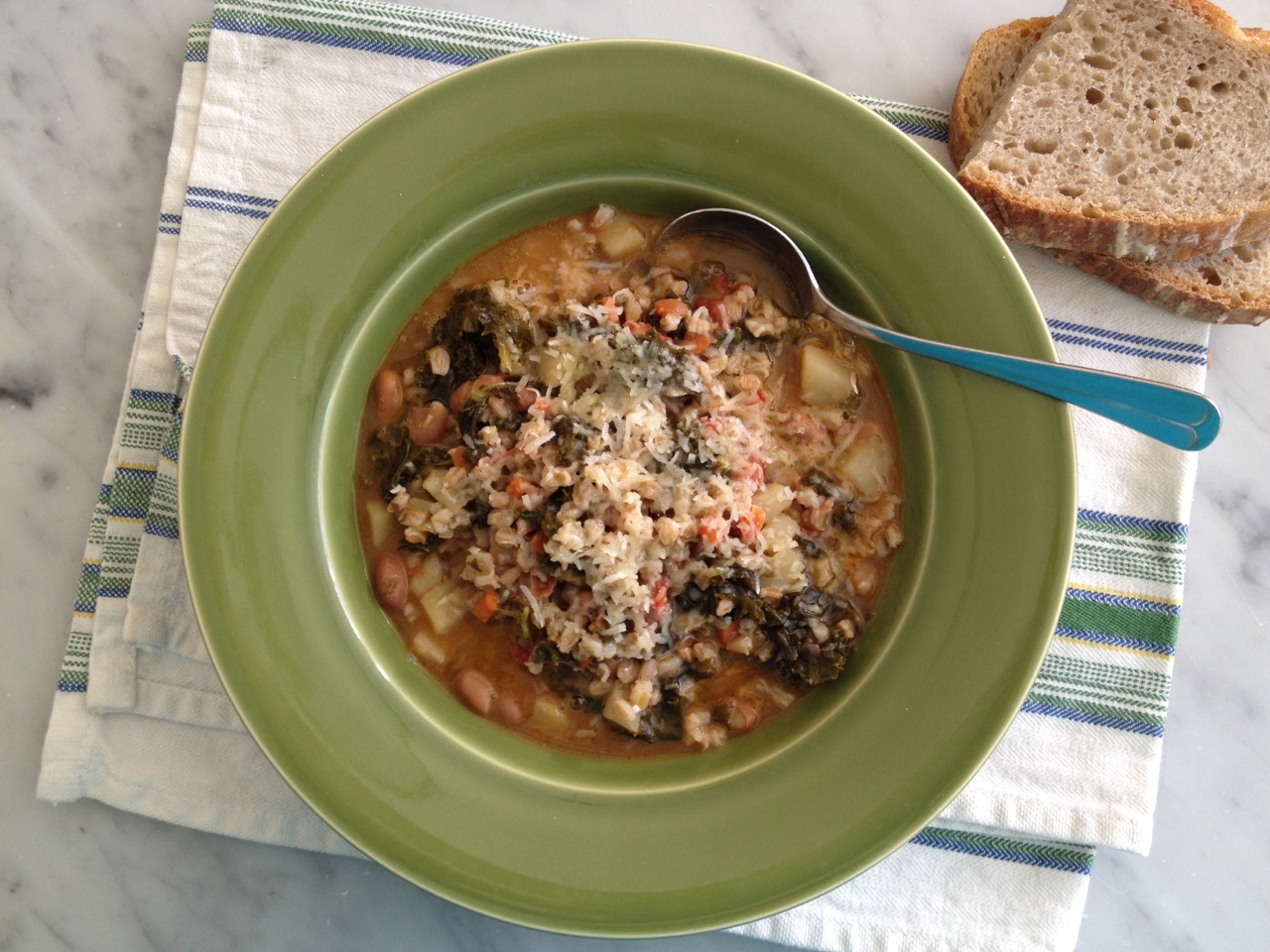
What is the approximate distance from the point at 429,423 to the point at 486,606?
0.70 meters

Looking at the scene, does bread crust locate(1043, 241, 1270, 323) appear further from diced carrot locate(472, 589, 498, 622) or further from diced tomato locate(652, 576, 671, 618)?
diced carrot locate(472, 589, 498, 622)

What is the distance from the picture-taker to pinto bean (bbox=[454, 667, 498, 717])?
3584mm

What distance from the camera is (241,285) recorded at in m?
3.27

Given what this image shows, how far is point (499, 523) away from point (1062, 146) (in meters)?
2.83

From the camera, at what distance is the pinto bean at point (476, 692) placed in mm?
3584

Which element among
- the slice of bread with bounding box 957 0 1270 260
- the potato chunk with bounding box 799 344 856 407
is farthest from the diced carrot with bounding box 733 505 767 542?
the slice of bread with bounding box 957 0 1270 260

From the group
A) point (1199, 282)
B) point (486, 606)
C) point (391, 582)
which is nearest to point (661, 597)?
point (486, 606)

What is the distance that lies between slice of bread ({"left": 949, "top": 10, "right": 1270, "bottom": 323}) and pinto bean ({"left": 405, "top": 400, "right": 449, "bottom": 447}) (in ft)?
7.76

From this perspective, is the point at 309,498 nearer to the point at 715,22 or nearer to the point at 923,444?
the point at 923,444

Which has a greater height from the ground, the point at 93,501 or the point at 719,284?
the point at 719,284

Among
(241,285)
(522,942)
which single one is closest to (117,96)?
(241,285)

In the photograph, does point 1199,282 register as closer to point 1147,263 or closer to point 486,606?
point 1147,263


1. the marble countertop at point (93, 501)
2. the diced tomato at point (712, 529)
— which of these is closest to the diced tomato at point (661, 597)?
the diced tomato at point (712, 529)

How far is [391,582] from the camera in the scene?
3.59m
